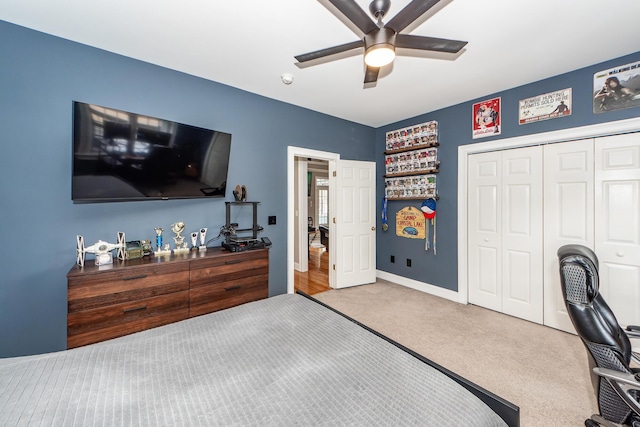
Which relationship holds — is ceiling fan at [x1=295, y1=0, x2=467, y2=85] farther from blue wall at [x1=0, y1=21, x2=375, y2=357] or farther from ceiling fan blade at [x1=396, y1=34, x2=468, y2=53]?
blue wall at [x1=0, y1=21, x2=375, y2=357]

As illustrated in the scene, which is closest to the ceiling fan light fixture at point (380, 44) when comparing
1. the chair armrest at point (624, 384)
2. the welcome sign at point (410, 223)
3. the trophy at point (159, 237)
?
the chair armrest at point (624, 384)

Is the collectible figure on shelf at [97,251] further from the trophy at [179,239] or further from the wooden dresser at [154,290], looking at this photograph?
the trophy at [179,239]

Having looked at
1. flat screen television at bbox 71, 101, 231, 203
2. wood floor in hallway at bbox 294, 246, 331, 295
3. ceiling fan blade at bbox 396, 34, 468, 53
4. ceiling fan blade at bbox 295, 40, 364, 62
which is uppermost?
ceiling fan blade at bbox 295, 40, 364, 62

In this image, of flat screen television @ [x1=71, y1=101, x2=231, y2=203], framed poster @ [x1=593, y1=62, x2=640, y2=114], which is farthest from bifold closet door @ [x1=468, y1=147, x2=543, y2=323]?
flat screen television @ [x1=71, y1=101, x2=231, y2=203]

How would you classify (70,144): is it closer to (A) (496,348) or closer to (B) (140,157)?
(B) (140,157)

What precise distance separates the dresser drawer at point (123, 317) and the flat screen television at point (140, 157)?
0.87m

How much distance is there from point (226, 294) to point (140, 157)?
56.7 inches

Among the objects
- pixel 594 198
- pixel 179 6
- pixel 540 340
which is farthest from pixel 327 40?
pixel 540 340

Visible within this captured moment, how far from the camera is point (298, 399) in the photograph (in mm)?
924

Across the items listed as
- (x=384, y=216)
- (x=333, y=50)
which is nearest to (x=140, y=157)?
(x=333, y=50)

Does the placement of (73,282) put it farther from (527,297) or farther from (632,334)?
(527,297)

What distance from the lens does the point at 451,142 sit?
359 centimetres

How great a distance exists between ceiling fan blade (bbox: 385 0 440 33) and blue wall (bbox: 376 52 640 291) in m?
2.39

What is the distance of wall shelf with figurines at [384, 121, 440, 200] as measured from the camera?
3.77m
